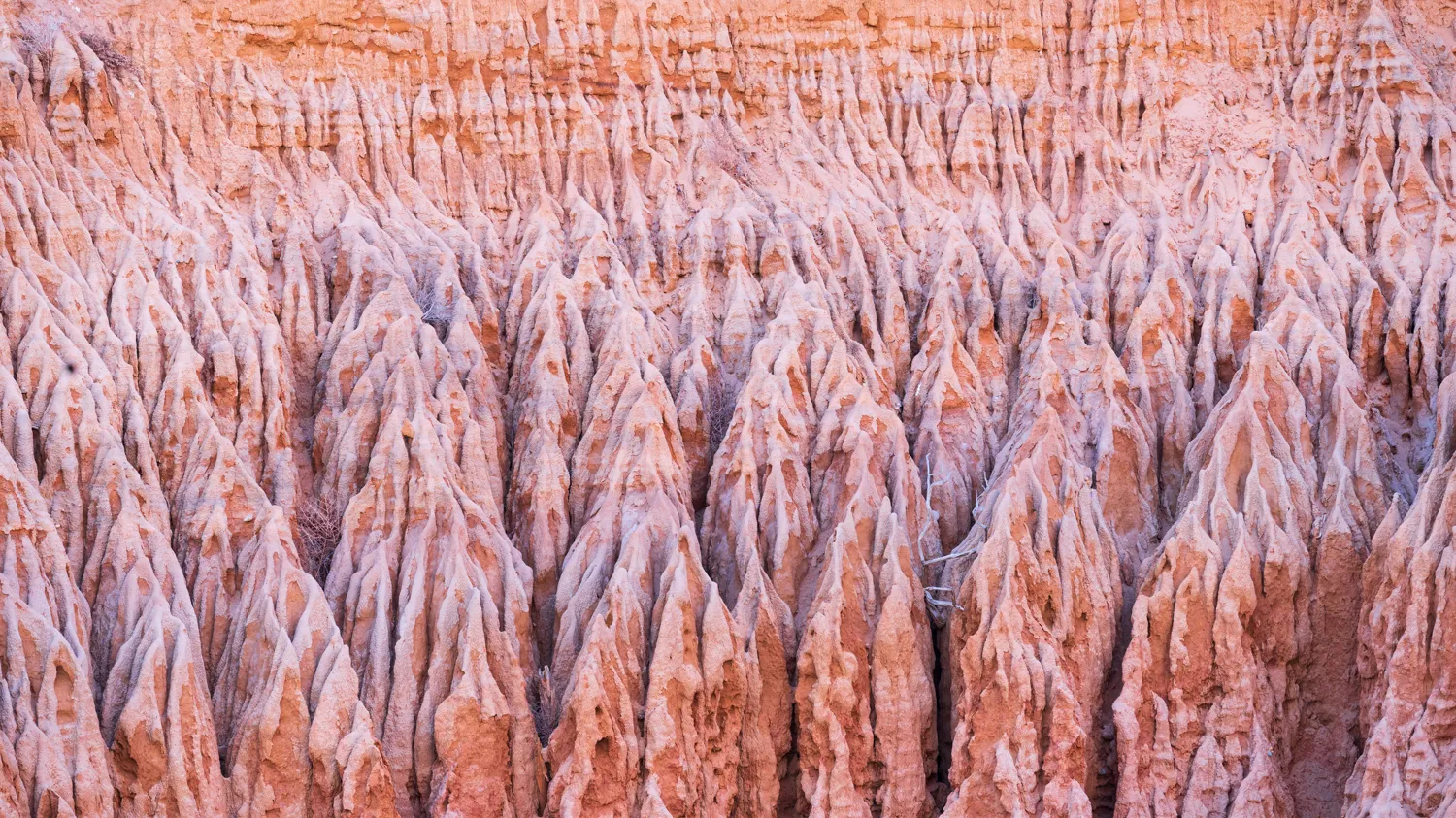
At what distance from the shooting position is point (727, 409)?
90.2ft

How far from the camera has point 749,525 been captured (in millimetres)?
25422

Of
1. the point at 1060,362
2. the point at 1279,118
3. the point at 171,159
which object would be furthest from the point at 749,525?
the point at 1279,118

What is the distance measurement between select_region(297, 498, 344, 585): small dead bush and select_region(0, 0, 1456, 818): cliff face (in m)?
0.10

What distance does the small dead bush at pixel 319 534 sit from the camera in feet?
82.7

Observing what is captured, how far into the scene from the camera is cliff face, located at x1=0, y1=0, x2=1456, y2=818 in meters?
23.4

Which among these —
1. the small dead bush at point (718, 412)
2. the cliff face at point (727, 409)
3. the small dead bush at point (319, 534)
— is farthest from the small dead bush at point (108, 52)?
the small dead bush at point (718, 412)

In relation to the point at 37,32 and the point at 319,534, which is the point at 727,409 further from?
the point at 37,32

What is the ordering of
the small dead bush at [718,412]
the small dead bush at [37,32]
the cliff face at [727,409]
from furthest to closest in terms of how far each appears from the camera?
→ the small dead bush at [718,412], the small dead bush at [37,32], the cliff face at [727,409]

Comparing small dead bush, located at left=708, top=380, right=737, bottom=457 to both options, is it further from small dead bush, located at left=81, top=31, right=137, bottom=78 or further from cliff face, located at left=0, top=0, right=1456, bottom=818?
small dead bush, located at left=81, top=31, right=137, bottom=78

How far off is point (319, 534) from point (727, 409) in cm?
597

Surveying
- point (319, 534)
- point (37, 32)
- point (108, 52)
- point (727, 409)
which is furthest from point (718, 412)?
point (37, 32)

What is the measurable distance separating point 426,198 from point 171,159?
3.79m

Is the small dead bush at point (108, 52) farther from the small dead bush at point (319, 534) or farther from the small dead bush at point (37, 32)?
the small dead bush at point (319, 534)

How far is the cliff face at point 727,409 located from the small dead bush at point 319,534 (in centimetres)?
10
